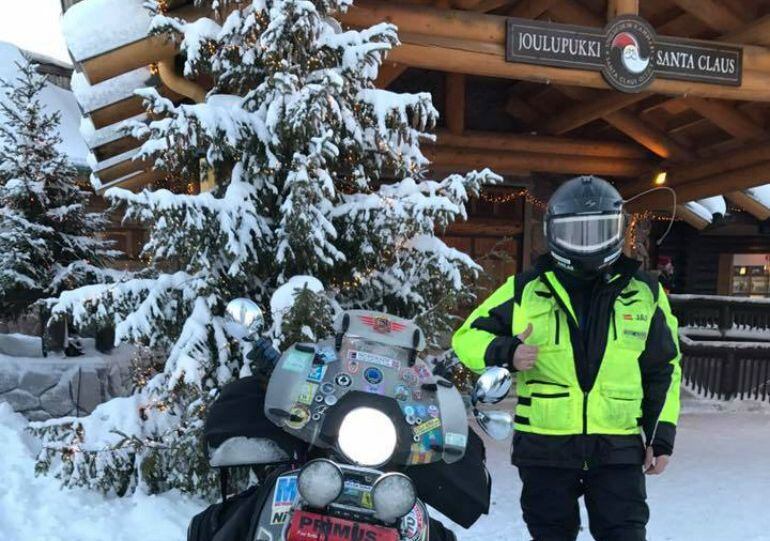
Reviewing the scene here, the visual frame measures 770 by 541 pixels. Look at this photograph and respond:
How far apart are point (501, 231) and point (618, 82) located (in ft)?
14.1

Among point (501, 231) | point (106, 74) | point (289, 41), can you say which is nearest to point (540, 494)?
point (289, 41)

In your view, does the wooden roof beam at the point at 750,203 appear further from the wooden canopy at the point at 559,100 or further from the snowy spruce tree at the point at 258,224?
the snowy spruce tree at the point at 258,224

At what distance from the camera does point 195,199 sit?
9.44 feet

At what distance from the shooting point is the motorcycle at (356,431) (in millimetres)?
1356

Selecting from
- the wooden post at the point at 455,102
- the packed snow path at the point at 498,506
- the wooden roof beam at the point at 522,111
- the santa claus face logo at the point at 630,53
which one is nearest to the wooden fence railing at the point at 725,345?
the packed snow path at the point at 498,506

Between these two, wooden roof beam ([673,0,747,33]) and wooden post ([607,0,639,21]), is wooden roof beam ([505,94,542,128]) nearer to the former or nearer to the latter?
wooden roof beam ([673,0,747,33])

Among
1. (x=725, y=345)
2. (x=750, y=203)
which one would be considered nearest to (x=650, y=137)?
(x=750, y=203)

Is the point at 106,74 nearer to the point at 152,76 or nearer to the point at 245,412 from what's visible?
the point at 152,76

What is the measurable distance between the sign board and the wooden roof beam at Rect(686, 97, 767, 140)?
6.40 feet

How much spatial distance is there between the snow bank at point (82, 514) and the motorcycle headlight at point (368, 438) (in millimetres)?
1940

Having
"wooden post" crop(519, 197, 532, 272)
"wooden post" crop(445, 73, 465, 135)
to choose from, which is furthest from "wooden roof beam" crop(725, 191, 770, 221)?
"wooden post" crop(445, 73, 465, 135)

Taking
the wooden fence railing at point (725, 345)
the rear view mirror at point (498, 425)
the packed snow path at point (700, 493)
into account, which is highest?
the rear view mirror at point (498, 425)

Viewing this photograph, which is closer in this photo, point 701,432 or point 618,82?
point 618,82

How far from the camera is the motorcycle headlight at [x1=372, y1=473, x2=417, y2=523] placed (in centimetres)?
134
